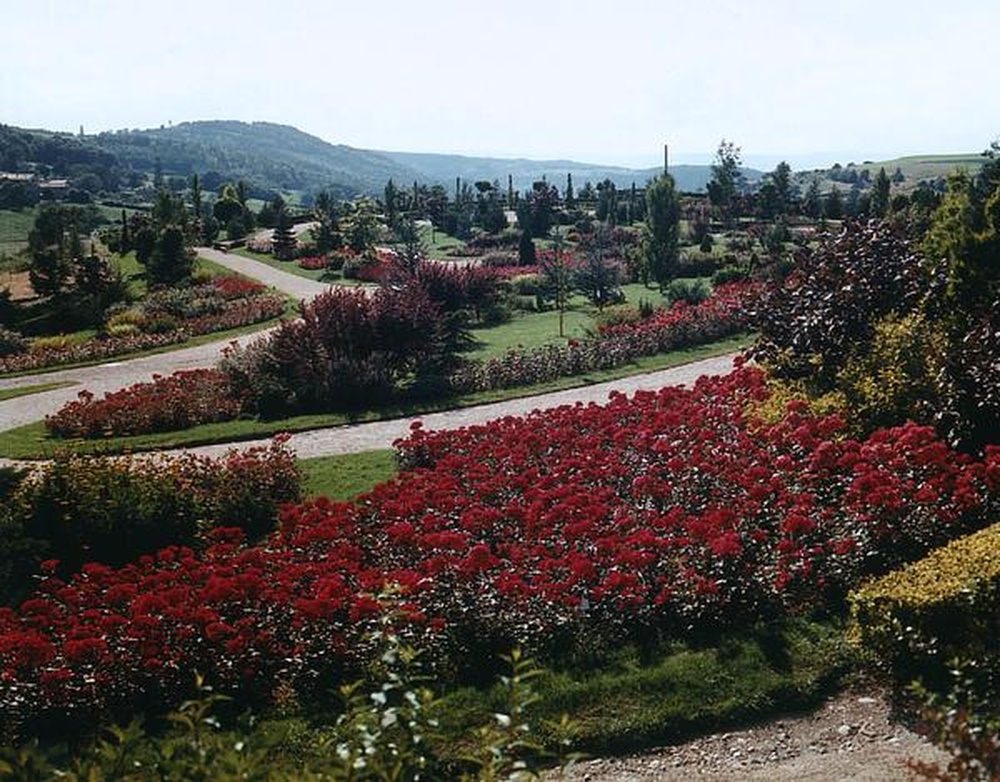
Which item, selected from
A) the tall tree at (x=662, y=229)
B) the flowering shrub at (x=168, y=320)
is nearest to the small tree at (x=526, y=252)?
the tall tree at (x=662, y=229)

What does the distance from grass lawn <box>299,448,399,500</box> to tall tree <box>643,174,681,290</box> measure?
19428mm

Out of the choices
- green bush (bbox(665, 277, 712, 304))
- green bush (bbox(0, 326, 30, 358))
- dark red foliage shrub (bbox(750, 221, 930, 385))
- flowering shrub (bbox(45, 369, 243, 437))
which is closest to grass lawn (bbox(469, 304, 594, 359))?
green bush (bbox(665, 277, 712, 304))

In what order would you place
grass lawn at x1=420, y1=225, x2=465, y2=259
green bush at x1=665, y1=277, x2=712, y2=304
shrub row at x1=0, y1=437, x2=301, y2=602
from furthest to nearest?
grass lawn at x1=420, y1=225, x2=465, y2=259
green bush at x1=665, y1=277, x2=712, y2=304
shrub row at x1=0, y1=437, x2=301, y2=602

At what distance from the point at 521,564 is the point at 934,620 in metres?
3.18

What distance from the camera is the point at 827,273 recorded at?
42.9 ft

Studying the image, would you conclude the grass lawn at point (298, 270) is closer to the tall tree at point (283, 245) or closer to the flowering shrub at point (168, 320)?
the tall tree at point (283, 245)

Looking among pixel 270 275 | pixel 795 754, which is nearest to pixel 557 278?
pixel 270 275

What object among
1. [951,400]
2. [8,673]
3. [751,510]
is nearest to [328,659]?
[8,673]

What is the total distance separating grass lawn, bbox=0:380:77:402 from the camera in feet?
63.9

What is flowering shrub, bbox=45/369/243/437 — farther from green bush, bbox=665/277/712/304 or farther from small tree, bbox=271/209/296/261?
small tree, bbox=271/209/296/261

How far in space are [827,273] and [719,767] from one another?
8921 mm

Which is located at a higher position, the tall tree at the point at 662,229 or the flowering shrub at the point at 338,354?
the tall tree at the point at 662,229

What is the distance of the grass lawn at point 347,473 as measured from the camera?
38.7 ft

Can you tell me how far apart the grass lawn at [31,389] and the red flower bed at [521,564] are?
12.2 metres
